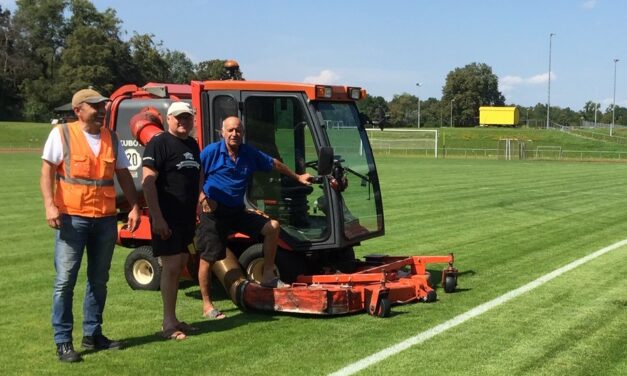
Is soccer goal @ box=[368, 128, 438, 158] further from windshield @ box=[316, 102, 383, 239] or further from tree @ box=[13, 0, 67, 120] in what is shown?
windshield @ box=[316, 102, 383, 239]

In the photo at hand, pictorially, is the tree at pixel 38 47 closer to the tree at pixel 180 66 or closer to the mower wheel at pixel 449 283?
the tree at pixel 180 66

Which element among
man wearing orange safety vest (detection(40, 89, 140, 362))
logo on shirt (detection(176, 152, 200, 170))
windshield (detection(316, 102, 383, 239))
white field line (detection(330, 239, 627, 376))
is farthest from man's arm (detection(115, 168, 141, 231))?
windshield (detection(316, 102, 383, 239))

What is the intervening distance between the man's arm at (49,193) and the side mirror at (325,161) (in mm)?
2283

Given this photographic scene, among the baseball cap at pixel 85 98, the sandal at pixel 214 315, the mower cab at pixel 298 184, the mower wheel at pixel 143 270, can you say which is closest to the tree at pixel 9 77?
the mower wheel at pixel 143 270

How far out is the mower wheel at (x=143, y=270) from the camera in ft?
24.0

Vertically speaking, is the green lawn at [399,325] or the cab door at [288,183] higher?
the cab door at [288,183]

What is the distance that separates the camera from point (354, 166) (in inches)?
278

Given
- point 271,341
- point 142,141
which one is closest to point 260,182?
point 142,141

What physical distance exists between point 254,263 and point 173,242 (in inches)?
53.8

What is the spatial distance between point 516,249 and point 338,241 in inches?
181

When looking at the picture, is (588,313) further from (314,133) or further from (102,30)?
(102,30)

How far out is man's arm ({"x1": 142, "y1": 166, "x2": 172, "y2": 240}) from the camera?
5297mm

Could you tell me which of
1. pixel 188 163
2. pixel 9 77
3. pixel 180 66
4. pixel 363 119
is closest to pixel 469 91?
pixel 180 66

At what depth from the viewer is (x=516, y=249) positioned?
1014 centimetres
